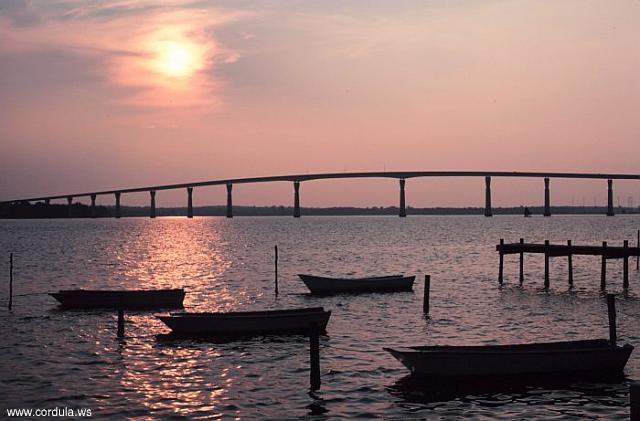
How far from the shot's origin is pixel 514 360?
69.4 ft

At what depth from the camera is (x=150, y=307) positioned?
3750cm

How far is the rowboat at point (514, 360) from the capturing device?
2094 cm

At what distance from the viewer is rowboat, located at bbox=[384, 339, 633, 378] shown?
824 inches

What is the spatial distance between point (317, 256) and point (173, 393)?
65140 millimetres

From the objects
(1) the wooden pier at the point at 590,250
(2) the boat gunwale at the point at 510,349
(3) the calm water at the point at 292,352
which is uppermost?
(1) the wooden pier at the point at 590,250

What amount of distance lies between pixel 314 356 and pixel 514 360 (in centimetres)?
590

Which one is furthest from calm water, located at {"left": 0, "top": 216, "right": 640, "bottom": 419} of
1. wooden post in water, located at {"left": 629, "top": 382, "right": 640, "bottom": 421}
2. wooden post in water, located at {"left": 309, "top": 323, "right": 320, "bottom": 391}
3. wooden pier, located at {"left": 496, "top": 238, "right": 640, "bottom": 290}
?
wooden post in water, located at {"left": 629, "top": 382, "right": 640, "bottom": 421}

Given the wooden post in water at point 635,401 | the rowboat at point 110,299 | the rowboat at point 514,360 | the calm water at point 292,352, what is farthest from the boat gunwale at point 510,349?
the rowboat at point 110,299

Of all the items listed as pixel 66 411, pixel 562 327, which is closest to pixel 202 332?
pixel 66 411

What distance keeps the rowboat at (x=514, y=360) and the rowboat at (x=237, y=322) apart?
26.3ft

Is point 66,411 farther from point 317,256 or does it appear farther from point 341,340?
point 317,256

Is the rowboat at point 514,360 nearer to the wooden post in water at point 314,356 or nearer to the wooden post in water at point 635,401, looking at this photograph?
the wooden post in water at point 314,356

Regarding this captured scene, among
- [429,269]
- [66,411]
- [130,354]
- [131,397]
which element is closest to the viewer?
[66,411]

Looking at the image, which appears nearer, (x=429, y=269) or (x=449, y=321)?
(x=449, y=321)
